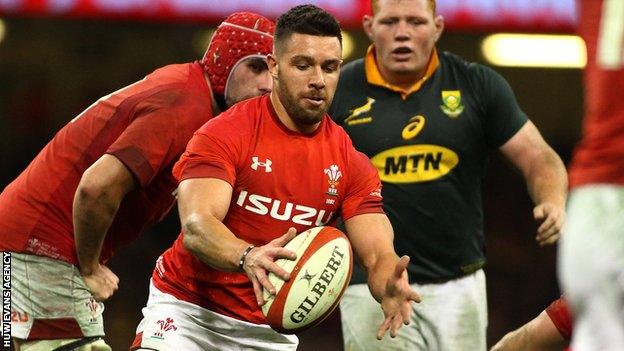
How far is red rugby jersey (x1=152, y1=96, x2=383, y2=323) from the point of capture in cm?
441

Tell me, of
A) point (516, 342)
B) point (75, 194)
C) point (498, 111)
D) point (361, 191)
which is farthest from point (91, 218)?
point (498, 111)

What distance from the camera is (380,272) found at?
4273 millimetres

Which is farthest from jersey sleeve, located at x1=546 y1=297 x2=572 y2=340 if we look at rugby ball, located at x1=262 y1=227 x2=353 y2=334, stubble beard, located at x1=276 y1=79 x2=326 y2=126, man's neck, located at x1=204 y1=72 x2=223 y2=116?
man's neck, located at x1=204 y1=72 x2=223 y2=116

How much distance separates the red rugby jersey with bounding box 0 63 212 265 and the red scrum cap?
0.07m

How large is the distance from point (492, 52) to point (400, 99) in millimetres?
7464

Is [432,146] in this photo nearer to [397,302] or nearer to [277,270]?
[397,302]

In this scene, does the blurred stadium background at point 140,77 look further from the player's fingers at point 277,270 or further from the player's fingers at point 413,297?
the player's fingers at point 277,270

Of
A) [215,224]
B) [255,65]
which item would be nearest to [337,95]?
[255,65]

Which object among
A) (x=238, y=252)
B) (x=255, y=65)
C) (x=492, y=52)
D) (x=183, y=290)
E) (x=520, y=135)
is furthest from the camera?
(x=492, y=52)

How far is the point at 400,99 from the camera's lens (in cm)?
581

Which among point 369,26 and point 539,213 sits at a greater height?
point 369,26

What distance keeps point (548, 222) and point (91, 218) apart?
1793 millimetres

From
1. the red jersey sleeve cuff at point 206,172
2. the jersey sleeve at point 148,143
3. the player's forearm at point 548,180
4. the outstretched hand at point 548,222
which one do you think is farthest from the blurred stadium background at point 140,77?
the red jersey sleeve cuff at point 206,172

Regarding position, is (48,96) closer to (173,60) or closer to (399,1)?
(173,60)
